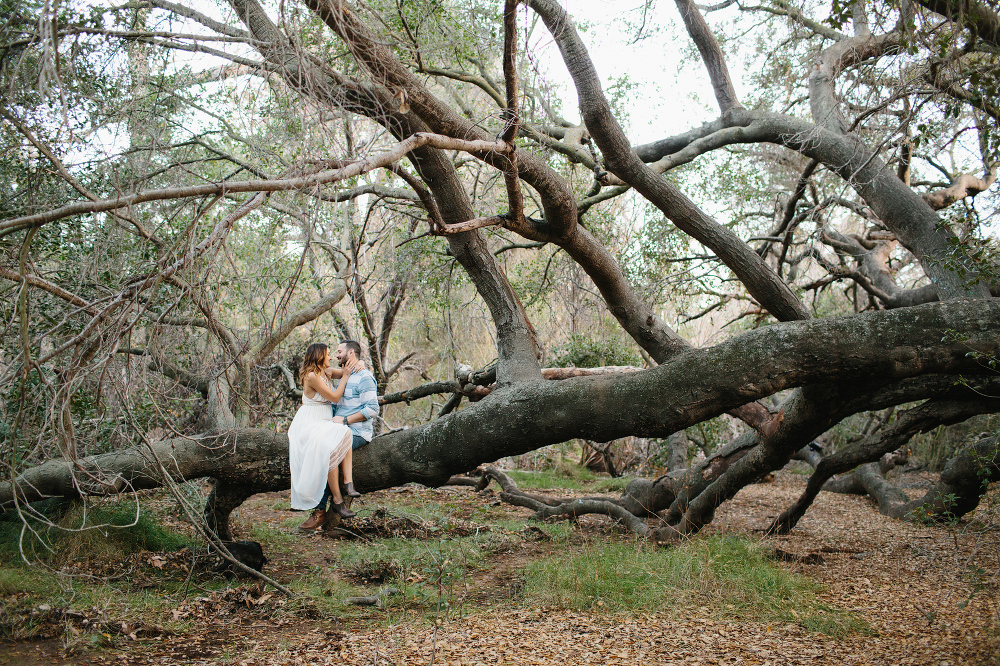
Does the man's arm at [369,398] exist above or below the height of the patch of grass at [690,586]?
above

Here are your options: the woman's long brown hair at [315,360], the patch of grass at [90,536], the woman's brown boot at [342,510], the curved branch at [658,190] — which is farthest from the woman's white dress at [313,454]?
the curved branch at [658,190]

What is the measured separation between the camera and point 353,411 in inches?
213

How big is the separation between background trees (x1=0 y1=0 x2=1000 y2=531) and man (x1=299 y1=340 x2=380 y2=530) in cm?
18

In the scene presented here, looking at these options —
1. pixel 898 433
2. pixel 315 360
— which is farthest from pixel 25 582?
pixel 898 433

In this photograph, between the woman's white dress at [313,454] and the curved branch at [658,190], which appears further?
the curved branch at [658,190]

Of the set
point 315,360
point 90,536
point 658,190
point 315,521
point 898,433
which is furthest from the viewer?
point 658,190

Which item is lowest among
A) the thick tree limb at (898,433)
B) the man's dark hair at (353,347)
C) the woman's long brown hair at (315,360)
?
the thick tree limb at (898,433)

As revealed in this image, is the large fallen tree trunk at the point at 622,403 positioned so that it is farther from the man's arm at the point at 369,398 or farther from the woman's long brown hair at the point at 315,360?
the woman's long brown hair at the point at 315,360

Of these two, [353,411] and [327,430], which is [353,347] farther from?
[327,430]

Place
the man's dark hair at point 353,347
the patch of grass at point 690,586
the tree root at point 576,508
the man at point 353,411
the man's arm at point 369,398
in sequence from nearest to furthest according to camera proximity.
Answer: the patch of grass at point 690,586
the man at point 353,411
the man's arm at point 369,398
the man's dark hair at point 353,347
the tree root at point 576,508

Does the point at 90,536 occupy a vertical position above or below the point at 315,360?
below

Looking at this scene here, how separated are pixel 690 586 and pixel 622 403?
1234mm

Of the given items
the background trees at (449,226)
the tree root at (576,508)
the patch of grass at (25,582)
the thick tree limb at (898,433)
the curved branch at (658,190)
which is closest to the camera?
the background trees at (449,226)

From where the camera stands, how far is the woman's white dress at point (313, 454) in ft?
16.1
